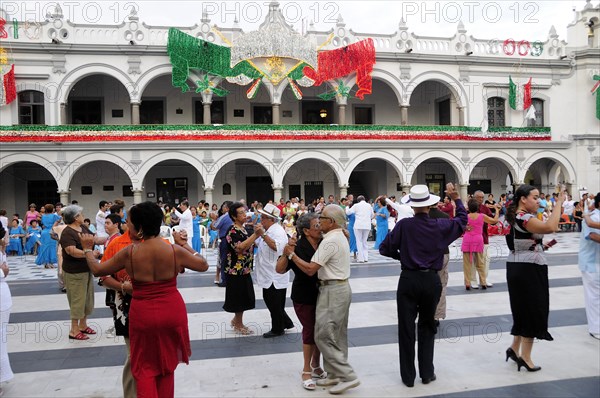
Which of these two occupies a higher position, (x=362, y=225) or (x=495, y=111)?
(x=495, y=111)

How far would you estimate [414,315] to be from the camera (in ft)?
15.9

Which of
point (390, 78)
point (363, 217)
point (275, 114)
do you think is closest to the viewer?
point (363, 217)

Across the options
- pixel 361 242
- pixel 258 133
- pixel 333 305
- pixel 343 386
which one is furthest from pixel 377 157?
pixel 343 386

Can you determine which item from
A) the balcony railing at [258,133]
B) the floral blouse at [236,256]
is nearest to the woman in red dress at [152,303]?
the floral blouse at [236,256]

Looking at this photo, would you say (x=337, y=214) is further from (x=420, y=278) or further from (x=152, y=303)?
(x=152, y=303)

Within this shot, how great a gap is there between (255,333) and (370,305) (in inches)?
92.5

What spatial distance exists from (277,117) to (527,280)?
2116cm

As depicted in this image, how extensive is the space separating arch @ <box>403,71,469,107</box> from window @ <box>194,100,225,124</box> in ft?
35.6

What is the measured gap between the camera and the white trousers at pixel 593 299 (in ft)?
20.2

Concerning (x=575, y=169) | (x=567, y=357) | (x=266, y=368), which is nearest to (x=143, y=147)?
(x=266, y=368)

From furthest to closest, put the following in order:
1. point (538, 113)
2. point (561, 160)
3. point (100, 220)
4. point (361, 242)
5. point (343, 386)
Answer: point (538, 113), point (561, 160), point (361, 242), point (100, 220), point (343, 386)

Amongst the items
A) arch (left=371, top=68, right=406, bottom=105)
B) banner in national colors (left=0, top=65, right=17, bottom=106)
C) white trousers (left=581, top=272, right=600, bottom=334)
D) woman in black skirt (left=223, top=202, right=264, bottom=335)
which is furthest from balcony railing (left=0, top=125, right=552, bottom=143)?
white trousers (left=581, top=272, right=600, bottom=334)

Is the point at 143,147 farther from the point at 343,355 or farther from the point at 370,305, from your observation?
the point at 343,355

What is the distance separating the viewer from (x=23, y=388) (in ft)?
16.2
